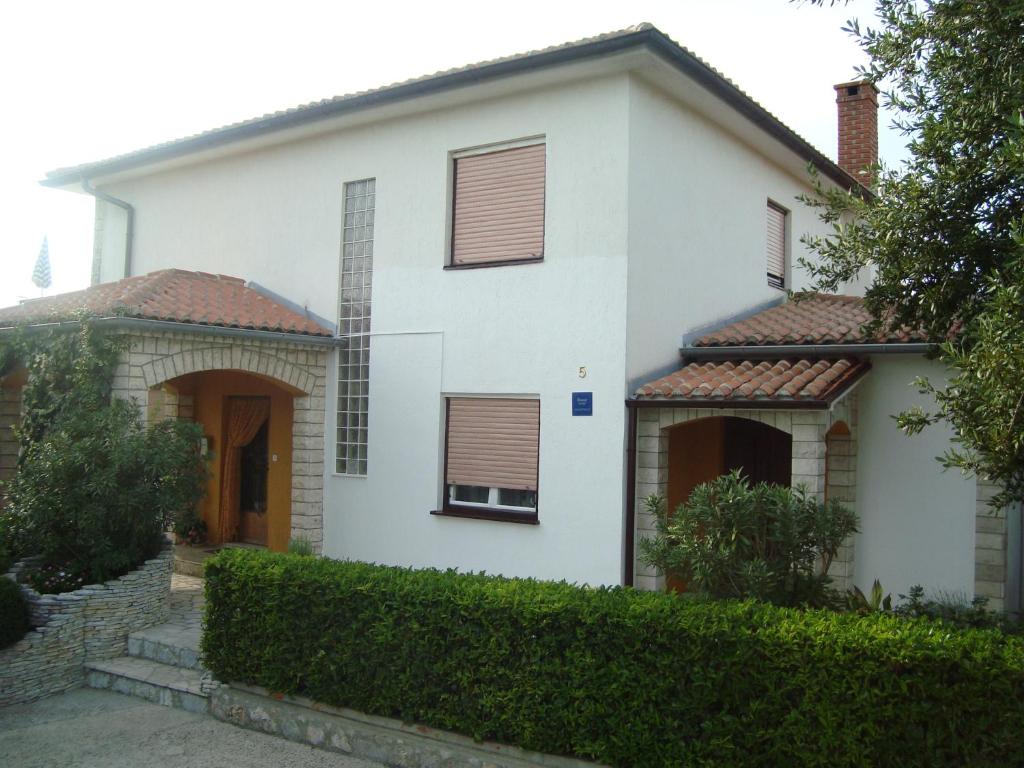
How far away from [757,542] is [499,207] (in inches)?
225

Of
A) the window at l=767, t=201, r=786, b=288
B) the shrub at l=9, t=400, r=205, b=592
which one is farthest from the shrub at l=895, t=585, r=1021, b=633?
the shrub at l=9, t=400, r=205, b=592

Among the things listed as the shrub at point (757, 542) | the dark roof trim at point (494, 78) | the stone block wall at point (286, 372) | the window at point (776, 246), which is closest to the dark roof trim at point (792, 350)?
the dark roof trim at point (494, 78)

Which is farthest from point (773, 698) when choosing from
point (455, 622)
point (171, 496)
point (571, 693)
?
point (171, 496)

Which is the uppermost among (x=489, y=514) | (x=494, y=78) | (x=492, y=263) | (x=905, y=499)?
(x=494, y=78)

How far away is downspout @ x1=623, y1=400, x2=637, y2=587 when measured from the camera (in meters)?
9.35

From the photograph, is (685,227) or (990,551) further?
(685,227)

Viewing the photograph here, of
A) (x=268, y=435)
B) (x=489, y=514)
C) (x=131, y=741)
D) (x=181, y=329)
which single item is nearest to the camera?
(x=131, y=741)

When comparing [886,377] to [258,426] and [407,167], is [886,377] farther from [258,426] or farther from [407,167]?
[258,426]

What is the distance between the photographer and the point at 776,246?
13375 mm

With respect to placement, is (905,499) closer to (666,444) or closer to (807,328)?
(807,328)

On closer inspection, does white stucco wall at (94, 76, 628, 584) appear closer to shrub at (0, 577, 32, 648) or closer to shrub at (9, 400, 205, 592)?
shrub at (9, 400, 205, 592)

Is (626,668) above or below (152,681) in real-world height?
above

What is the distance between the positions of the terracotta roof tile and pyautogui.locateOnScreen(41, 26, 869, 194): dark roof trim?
77.2 inches

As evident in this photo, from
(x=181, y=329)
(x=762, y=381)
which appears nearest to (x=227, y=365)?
(x=181, y=329)
